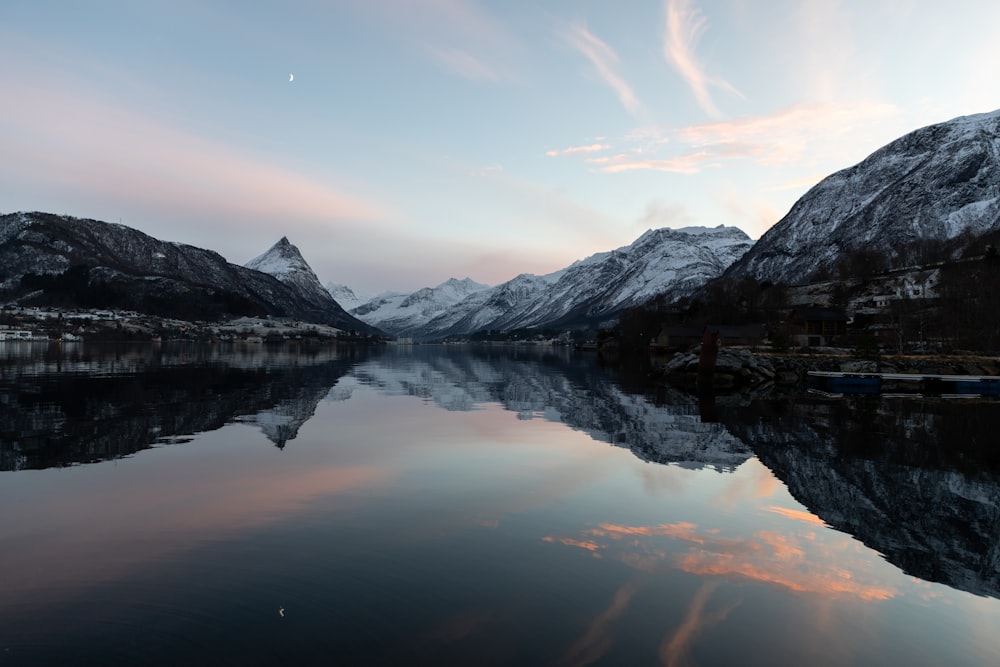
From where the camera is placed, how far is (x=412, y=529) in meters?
18.0

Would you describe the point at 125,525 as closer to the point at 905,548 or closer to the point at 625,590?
the point at 625,590

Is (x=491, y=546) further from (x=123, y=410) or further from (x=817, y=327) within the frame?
(x=817, y=327)

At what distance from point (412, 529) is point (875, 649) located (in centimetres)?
1174

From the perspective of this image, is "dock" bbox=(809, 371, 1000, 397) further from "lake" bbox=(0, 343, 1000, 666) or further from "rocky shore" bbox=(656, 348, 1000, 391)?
"lake" bbox=(0, 343, 1000, 666)

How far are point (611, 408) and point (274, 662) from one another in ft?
143

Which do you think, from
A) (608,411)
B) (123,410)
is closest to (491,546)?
(608,411)

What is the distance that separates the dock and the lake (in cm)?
3375

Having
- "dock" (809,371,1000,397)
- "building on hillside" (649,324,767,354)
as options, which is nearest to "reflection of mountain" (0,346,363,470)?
"dock" (809,371,1000,397)

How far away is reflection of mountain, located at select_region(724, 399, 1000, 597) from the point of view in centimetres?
1728

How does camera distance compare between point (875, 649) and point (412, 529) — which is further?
point (412, 529)

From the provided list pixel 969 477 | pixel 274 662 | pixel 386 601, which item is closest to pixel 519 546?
pixel 386 601

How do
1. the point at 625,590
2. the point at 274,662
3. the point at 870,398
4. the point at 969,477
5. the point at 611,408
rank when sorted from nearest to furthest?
the point at 274,662 → the point at 625,590 → the point at 969,477 → the point at 611,408 → the point at 870,398

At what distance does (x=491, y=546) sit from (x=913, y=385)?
243ft

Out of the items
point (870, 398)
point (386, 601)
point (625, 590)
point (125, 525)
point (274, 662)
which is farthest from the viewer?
point (870, 398)
